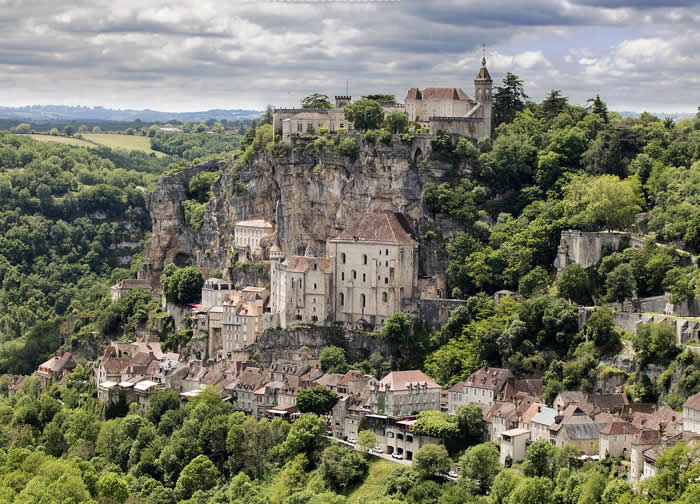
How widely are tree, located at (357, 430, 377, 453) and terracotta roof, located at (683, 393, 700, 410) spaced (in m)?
20.9

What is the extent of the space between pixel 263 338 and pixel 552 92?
36.9 meters

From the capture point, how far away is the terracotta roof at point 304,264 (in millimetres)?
95731

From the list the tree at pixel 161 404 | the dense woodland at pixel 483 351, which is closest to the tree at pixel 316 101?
the dense woodland at pixel 483 351

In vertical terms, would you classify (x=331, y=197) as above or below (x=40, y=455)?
above

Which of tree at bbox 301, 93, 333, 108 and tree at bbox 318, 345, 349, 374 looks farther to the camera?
tree at bbox 301, 93, 333, 108

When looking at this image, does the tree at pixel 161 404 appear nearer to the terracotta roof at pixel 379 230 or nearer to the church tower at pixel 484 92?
the terracotta roof at pixel 379 230

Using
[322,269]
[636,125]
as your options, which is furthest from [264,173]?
[636,125]

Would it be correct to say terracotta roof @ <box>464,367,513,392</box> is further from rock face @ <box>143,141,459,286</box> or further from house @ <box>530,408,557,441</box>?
rock face @ <box>143,141,459,286</box>

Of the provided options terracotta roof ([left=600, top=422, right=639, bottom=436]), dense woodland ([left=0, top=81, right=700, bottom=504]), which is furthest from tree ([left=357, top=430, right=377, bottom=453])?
terracotta roof ([left=600, top=422, right=639, bottom=436])

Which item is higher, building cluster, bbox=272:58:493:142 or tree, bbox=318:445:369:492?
building cluster, bbox=272:58:493:142

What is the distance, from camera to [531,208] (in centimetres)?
9850

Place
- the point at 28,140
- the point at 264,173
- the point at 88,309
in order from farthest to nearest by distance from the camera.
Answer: the point at 28,140 → the point at 88,309 → the point at 264,173

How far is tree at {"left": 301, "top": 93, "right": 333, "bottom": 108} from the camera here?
11925 centimetres

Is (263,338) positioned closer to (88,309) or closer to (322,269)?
(322,269)
